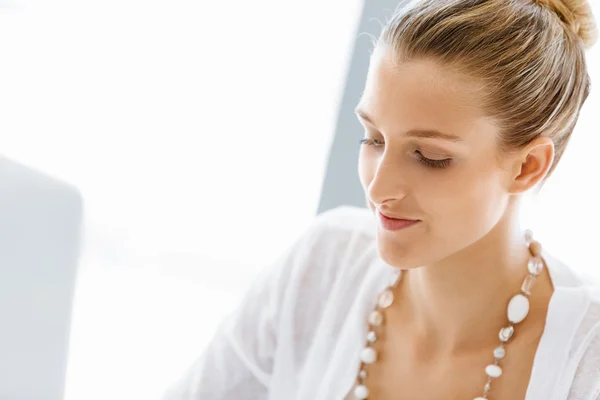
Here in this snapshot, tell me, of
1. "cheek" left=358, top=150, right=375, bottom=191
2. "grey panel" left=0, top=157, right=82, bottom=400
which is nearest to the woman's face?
"cheek" left=358, top=150, right=375, bottom=191

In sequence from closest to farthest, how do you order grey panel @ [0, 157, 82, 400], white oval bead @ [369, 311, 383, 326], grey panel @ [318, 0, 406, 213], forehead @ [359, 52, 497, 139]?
forehead @ [359, 52, 497, 139]
white oval bead @ [369, 311, 383, 326]
grey panel @ [318, 0, 406, 213]
grey panel @ [0, 157, 82, 400]

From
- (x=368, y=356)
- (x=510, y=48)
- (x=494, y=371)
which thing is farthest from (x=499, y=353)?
(x=510, y=48)

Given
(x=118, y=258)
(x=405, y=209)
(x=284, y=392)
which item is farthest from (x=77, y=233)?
(x=405, y=209)

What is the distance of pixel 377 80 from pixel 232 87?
0.49 metres

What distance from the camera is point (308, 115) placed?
55.9 inches

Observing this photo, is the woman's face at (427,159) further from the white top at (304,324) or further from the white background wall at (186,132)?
the white background wall at (186,132)

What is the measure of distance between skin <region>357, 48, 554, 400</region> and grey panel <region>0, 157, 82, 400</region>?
653mm

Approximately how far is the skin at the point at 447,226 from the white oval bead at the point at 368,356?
0.04ft

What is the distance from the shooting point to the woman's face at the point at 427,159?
3.00ft

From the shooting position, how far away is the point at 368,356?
3.72 feet

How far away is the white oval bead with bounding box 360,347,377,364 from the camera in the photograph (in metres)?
1.13

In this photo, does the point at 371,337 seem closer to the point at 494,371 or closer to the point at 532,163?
the point at 494,371

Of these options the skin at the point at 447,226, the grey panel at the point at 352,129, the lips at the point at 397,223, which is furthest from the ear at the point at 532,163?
the grey panel at the point at 352,129

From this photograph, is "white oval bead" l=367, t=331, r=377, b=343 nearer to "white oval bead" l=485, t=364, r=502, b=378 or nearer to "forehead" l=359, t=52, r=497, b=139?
"white oval bead" l=485, t=364, r=502, b=378
